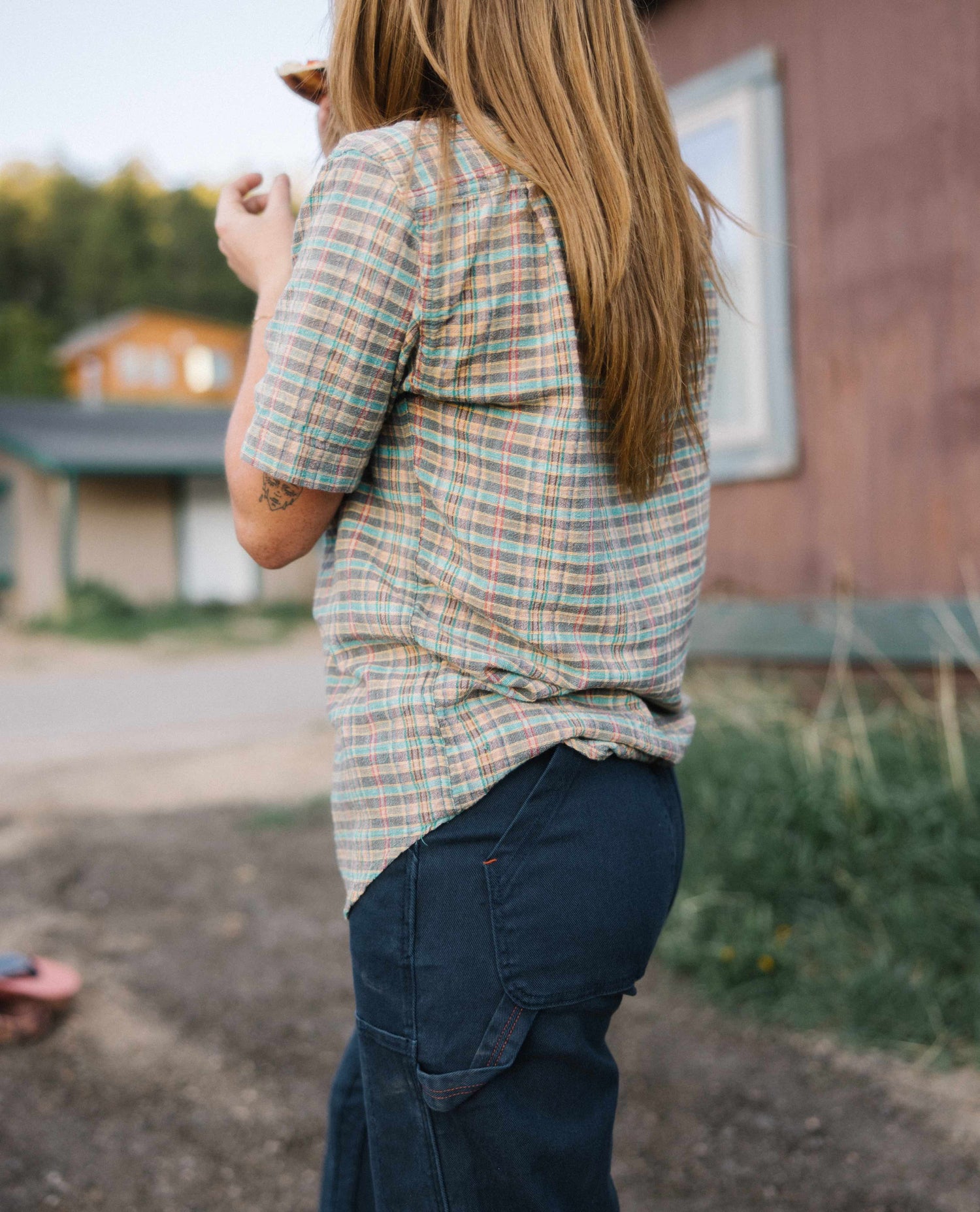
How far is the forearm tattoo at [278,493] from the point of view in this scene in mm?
1108

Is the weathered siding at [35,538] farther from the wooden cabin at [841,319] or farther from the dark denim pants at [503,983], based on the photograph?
the dark denim pants at [503,983]

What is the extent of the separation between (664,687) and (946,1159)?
60.9 inches

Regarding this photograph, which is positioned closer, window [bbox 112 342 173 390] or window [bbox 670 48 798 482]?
window [bbox 670 48 798 482]

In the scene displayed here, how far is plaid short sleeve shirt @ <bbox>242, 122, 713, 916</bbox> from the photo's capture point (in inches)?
40.8

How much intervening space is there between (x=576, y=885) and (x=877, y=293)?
11.4 feet

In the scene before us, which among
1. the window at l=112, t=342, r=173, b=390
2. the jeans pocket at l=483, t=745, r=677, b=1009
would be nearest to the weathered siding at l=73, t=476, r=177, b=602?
the jeans pocket at l=483, t=745, r=677, b=1009

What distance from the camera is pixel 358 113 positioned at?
117cm

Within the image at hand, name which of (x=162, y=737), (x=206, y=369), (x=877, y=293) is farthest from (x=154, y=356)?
(x=877, y=293)

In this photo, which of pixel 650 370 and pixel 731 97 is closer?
pixel 650 370

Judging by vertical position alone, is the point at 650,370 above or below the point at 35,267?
below

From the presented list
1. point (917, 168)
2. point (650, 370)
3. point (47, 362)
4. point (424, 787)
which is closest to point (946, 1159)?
point (424, 787)

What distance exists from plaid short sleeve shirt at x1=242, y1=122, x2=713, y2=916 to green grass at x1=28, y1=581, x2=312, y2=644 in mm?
13536

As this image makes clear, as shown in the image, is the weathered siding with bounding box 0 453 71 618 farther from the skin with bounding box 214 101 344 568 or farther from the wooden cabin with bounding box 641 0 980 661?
the skin with bounding box 214 101 344 568

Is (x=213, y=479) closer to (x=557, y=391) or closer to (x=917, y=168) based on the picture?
(x=917, y=168)
